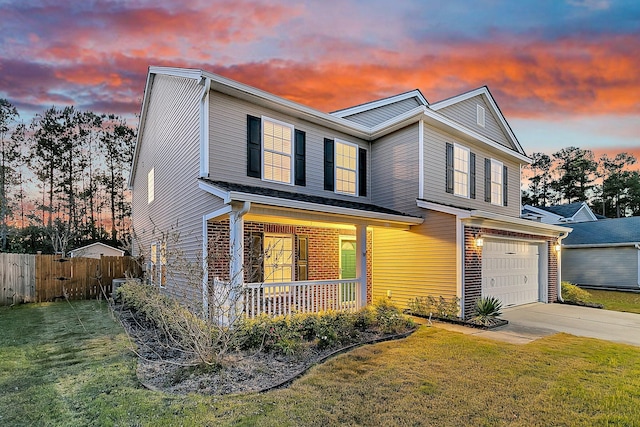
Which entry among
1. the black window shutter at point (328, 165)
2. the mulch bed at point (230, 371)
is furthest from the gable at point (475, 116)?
the mulch bed at point (230, 371)

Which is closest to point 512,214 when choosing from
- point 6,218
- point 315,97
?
point 315,97

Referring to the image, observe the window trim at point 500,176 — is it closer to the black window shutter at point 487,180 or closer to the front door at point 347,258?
the black window shutter at point 487,180

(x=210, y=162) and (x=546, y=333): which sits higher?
(x=210, y=162)

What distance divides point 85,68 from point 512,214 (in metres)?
17.8

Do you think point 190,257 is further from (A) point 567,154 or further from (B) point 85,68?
(A) point 567,154

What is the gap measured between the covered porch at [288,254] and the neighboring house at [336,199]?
4cm

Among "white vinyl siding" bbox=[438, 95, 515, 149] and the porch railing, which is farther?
"white vinyl siding" bbox=[438, 95, 515, 149]

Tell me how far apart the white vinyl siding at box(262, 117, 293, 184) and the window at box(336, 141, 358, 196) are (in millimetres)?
1927

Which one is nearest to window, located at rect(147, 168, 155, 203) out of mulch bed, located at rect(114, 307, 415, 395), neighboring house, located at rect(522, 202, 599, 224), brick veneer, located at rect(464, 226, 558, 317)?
mulch bed, located at rect(114, 307, 415, 395)

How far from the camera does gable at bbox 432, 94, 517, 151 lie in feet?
41.6

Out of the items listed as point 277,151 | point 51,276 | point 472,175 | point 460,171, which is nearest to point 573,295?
point 472,175

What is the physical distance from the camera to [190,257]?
9547 millimetres

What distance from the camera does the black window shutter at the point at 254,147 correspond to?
30.2ft

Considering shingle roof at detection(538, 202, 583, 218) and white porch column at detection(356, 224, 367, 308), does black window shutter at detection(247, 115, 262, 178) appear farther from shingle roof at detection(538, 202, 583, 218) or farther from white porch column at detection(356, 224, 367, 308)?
shingle roof at detection(538, 202, 583, 218)
